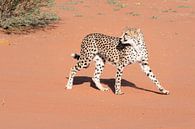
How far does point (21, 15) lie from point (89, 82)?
8688 millimetres

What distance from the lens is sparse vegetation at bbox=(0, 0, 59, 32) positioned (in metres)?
20.4

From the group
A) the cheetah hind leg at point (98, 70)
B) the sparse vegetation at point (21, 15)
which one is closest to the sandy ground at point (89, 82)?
the cheetah hind leg at point (98, 70)

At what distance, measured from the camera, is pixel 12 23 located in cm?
2039

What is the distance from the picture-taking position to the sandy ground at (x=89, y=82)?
929 centimetres

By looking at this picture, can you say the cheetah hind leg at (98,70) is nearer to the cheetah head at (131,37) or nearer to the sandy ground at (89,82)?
the sandy ground at (89,82)

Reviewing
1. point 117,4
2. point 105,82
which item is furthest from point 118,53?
point 117,4

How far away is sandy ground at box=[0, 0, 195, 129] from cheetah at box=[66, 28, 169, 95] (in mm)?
315

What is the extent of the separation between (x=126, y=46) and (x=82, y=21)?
36.2 ft

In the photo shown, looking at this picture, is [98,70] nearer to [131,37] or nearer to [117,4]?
[131,37]

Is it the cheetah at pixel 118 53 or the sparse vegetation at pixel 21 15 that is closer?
the cheetah at pixel 118 53

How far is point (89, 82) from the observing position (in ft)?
43.5

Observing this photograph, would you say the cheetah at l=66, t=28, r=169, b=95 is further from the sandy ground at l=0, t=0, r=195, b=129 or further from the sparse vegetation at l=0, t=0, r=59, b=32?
the sparse vegetation at l=0, t=0, r=59, b=32

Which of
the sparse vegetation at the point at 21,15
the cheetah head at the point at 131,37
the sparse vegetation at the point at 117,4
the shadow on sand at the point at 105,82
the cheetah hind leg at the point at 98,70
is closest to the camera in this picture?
the cheetah head at the point at 131,37

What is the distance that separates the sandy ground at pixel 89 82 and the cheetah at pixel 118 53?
1.03 ft
